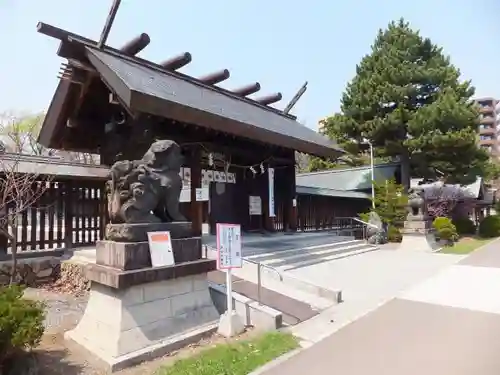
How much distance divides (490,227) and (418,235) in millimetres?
10186

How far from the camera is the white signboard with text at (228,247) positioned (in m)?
5.34

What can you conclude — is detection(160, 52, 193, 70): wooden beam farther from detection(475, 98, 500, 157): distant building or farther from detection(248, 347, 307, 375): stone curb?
detection(475, 98, 500, 157): distant building

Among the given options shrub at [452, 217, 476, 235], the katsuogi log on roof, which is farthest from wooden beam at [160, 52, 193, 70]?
shrub at [452, 217, 476, 235]

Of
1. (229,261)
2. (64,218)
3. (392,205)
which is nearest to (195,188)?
(64,218)

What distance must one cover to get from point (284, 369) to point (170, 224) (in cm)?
258

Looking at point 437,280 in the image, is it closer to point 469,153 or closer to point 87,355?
point 87,355

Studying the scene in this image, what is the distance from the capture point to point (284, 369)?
4.01 m

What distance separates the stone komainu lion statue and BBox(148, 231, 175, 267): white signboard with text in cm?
26

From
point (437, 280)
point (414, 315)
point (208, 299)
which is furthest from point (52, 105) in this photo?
point (437, 280)

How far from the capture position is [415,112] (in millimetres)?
19969

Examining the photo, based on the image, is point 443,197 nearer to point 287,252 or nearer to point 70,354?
point 287,252

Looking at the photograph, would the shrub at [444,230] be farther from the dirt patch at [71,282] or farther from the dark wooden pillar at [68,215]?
the dark wooden pillar at [68,215]

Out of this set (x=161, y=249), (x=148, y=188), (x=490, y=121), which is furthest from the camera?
(x=490, y=121)

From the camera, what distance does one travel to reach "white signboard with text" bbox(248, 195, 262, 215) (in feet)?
47.3
